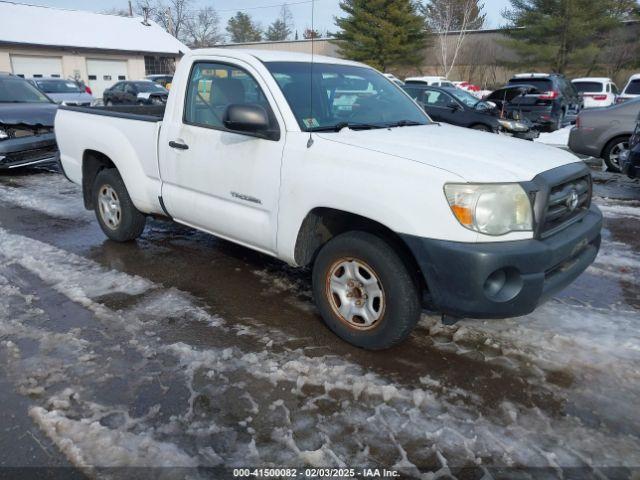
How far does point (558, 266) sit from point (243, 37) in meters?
82.1

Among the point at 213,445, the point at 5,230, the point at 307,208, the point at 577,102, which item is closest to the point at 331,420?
the point at 213,445

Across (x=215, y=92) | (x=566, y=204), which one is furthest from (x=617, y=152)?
(x=215, y=92)

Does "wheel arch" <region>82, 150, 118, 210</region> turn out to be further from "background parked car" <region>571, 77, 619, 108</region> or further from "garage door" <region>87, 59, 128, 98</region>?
"garage door" <region>87, 59, 128, 98</region>

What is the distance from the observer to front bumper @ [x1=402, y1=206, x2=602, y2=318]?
2797 mm

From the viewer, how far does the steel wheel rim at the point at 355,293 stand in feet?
10.7

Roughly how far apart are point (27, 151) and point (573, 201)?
29.5ft

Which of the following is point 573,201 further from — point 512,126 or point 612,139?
point 512,126

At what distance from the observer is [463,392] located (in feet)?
9.86

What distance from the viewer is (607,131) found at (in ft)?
31.5

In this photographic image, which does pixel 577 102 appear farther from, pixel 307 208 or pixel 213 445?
pixel 213 445

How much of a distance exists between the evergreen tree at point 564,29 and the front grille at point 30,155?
34.1m

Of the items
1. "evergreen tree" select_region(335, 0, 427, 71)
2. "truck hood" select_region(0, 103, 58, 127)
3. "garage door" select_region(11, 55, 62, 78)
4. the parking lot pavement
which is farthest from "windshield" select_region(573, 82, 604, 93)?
"garage door" select_region(11, 55, 62, 78)

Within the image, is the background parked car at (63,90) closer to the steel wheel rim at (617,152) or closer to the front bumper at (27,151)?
the front bumper at (27,151)

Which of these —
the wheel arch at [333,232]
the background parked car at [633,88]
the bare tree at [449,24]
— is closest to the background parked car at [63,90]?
the wheel arch at [333,232]
